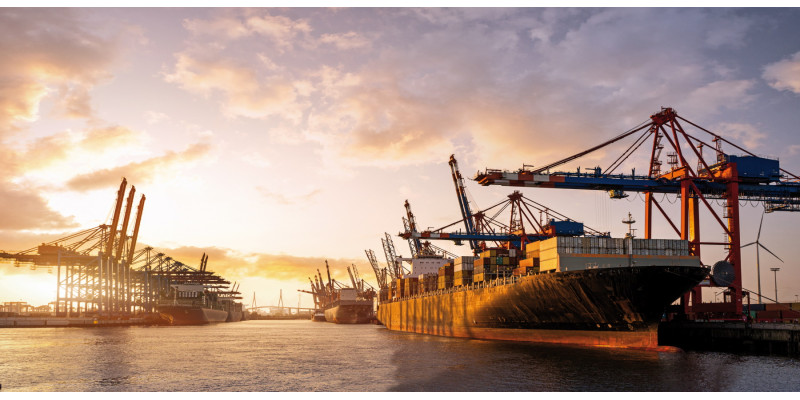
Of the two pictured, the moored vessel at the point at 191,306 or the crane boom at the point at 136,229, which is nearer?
the crane boom at the point at 136,229

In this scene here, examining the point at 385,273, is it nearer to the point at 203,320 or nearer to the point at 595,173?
the point at 203,320

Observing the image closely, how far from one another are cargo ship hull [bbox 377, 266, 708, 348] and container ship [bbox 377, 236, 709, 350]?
7 cm

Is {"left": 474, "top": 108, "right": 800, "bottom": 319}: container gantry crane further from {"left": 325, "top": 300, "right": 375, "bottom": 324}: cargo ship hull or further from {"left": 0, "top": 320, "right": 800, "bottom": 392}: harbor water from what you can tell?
{"left": 325, "top": 300, "right": 375, "bottom": 324}: cargo ship hull

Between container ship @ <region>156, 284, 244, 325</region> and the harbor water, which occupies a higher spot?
the harbor water

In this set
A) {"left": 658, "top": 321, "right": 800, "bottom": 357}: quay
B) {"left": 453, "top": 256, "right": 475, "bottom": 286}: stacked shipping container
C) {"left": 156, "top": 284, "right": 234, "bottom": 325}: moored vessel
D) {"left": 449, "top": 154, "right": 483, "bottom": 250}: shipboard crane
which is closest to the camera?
{"left": 658, "top": 321, "right": 800, "bottom": 357}: quay

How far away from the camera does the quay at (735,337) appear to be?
145ft

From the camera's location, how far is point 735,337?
48.8 meters

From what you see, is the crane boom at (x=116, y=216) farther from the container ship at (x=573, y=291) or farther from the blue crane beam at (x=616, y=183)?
the blue crane beam at (x=616, y=183)

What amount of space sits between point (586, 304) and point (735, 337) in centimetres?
1419

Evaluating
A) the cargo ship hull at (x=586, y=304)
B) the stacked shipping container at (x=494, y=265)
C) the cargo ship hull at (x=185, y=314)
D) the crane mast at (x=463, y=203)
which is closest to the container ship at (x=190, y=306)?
the cargo ship hull at (x=185, y=314)

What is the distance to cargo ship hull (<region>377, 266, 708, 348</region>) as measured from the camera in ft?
140

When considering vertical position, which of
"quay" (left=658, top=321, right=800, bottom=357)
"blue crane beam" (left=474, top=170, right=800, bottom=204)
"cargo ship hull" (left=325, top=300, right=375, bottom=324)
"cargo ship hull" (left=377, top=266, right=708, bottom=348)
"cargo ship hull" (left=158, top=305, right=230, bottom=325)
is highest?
"blue crane beam" (left=474, top=170, right=800, bottom=204)

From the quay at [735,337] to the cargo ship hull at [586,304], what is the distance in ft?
25.4

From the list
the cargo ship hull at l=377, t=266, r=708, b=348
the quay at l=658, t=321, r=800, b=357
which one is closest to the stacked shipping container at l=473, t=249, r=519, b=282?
the cargo ship hull at l=377, t=266, r=708, b=348
